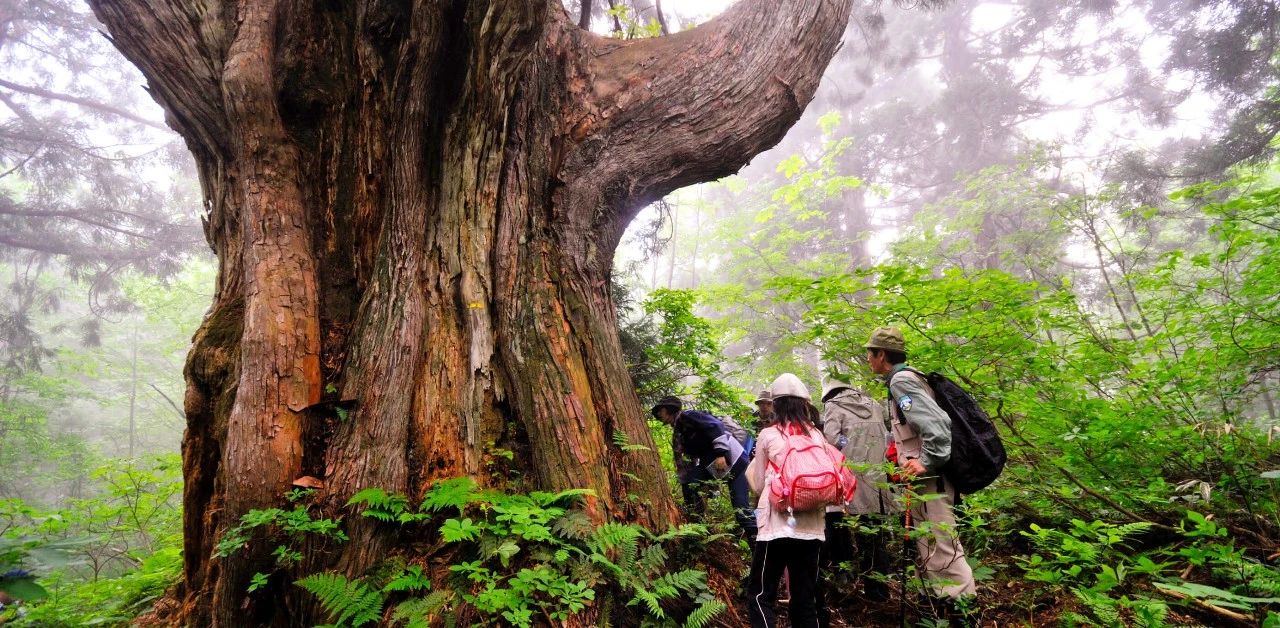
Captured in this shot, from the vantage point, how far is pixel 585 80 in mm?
4348

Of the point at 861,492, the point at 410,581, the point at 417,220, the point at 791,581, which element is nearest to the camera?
the point at 410,581

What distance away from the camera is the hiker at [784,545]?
9.53 feet

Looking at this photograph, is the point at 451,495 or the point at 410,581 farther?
the point at 451,495

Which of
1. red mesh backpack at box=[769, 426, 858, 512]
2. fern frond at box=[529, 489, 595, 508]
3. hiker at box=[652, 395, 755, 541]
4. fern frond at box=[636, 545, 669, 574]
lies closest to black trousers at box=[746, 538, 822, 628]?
red mesh backpack at box=[769, 426, 858, 512]

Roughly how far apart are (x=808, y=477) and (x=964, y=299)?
2658 mm

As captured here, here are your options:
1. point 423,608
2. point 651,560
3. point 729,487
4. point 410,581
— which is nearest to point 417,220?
point 410,581

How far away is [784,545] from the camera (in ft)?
9.66

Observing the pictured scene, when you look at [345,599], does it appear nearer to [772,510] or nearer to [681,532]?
[681,532]

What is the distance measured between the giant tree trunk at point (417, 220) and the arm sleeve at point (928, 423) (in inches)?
59.2

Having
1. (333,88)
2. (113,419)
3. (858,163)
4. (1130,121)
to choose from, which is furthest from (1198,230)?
(113,419)

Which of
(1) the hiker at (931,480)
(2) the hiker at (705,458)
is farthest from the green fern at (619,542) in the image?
(2) the hiker at (705,458)

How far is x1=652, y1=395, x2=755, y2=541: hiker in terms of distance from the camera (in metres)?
4.67

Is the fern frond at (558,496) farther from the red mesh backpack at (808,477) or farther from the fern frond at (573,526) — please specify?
the red mesh backpack at (808,477)

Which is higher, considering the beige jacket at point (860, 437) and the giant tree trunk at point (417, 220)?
the giant tree trunk at point (417, 220)
